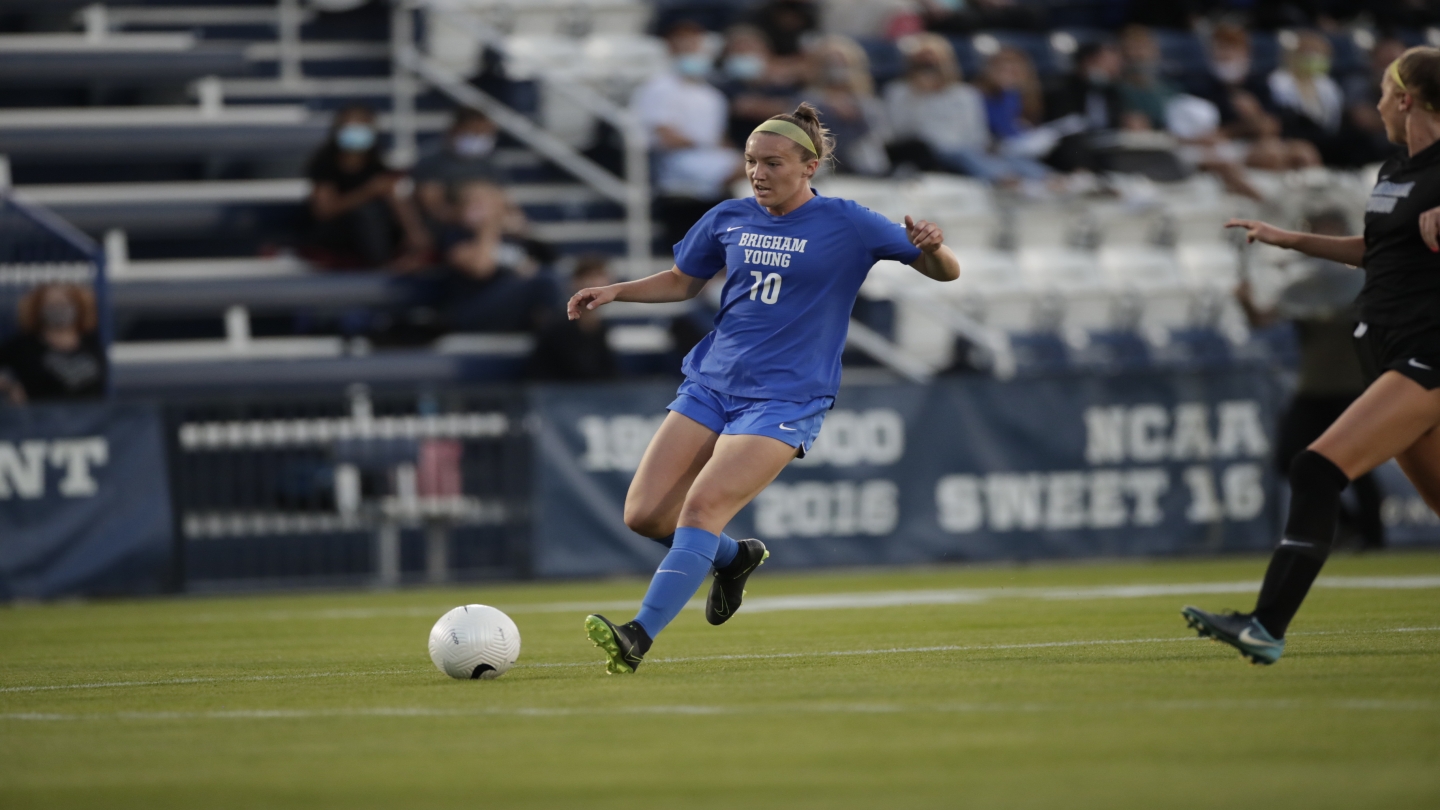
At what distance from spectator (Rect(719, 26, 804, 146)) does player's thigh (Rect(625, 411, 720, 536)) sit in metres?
11.8

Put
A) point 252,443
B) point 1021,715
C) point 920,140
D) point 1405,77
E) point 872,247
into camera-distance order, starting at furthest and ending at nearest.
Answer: point 920,140
point 252,443
point 872,247
point 1405,77
point 1021,715

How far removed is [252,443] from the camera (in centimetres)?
1463

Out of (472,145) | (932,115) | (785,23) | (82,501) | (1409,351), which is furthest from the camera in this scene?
(785,23)

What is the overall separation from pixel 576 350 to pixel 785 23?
20.7ft

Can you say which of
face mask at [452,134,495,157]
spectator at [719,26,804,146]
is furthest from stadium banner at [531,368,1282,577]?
spectator at [719,26,804,146]

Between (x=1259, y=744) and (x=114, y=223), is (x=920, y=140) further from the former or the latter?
(x=1259, y=744)

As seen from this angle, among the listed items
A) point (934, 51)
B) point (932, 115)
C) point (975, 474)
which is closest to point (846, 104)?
point (934, 51)

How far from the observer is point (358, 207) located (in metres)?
17.8

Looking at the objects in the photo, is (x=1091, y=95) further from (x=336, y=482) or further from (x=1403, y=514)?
(x=336, y=482)

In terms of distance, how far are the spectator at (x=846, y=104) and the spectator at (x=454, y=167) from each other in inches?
126

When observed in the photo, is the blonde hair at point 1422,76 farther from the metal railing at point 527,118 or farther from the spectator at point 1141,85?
the spectator at point 1141,85

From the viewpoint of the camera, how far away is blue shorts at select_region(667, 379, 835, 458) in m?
7.64

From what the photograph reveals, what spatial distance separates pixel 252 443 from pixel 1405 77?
9.76 m

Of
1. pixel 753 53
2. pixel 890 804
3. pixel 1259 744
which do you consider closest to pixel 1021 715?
pixel 1259 744
